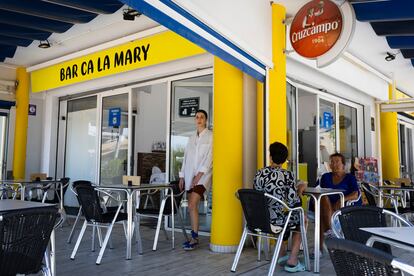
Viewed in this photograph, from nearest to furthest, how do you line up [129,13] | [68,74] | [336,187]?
1. [336,187]
2. [129,13]
3. [68,74]

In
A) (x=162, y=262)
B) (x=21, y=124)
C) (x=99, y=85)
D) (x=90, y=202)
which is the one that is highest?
(x=99, y=85)

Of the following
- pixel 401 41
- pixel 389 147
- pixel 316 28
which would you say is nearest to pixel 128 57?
pixel 316 28

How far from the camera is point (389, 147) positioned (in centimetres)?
931

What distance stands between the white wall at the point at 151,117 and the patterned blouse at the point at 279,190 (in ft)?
9.44

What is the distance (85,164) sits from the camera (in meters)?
7.77

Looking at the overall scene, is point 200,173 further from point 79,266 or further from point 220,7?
point 220,7

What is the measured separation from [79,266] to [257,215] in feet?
6.10

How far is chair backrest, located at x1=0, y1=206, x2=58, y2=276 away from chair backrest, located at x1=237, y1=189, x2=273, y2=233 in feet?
5.79

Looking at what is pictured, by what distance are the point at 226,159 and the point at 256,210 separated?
1.21 m

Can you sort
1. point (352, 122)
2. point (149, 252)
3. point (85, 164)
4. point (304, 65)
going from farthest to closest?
point (352, 122) → point (85, 164) → point (304, 65) → point (149, 252)

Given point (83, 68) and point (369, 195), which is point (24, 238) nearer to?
point (369, 195)

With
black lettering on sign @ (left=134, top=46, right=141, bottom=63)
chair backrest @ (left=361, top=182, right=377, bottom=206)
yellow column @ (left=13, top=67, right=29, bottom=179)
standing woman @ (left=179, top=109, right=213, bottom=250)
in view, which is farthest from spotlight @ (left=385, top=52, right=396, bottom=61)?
yellow column @ (left=13, top=67, right=29, bottom=179)

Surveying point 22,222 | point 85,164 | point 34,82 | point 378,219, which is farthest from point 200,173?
point 34,82

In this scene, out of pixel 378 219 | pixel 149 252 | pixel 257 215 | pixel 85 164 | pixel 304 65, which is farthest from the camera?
pixel 85 164
